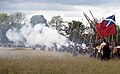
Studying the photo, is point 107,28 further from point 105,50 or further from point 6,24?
point 6,24

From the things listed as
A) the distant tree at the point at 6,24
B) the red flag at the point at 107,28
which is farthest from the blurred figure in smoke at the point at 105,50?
the distant tree at the point at 6,24

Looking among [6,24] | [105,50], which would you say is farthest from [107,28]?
[6,24]

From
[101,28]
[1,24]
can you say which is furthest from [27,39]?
[101,28]

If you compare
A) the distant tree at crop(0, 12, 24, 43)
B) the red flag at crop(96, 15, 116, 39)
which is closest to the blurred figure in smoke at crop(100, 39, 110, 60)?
the red flag at crop(96, 15, 116, 39)

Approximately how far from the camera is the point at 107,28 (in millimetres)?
25703

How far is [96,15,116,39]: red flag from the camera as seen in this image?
25.3 metres

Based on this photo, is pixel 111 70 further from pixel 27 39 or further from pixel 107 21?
pixel 27 39

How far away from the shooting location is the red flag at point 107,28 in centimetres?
2531

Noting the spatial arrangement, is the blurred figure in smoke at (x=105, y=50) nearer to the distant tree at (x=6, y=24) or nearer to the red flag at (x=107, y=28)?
the red flag at (x=107, y=28)

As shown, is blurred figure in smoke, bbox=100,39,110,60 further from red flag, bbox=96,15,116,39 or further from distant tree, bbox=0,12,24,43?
distant tree, bbox=0,12,24,43

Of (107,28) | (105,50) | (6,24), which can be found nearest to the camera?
(105,50)

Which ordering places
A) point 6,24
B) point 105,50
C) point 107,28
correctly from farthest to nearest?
point 6,24
point 107,28
point 105,50

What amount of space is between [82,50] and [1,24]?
2061 inches

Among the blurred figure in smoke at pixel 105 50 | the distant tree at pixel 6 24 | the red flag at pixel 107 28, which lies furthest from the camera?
the distant tree at pixel 6 24
